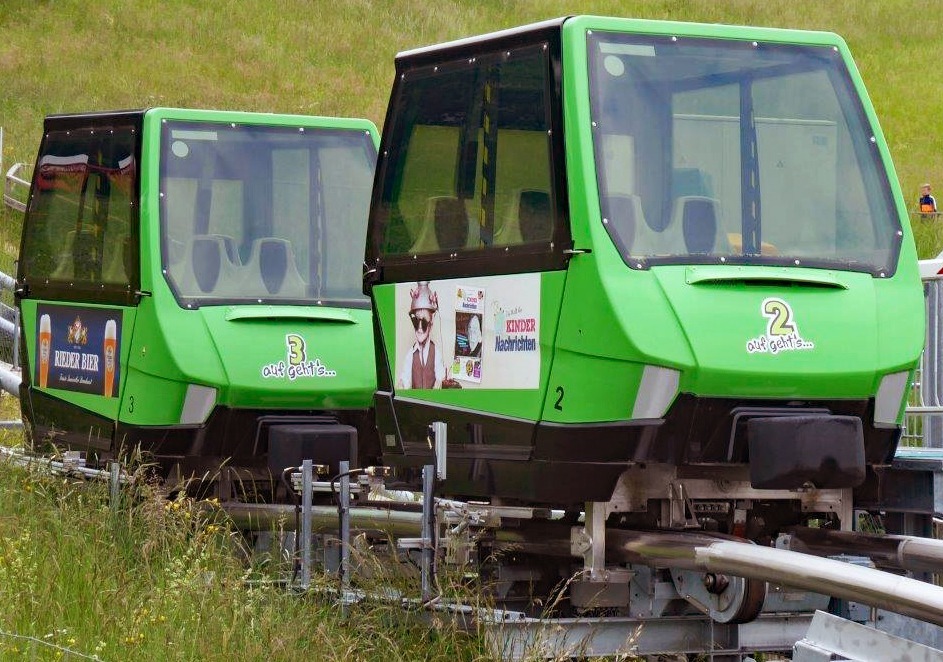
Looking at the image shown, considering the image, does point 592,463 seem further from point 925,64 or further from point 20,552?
point 925,64

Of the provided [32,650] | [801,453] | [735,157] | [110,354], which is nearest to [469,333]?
[735,157]

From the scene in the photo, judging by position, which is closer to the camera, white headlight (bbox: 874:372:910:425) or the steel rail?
the steel rail

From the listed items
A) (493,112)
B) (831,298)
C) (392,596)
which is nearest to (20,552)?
(392,596)

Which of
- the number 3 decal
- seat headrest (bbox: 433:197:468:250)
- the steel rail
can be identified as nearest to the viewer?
the steel rail

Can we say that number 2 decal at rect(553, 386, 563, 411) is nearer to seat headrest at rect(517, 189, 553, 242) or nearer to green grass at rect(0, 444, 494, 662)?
seat headrest at rect(517, 189, 553, 242)

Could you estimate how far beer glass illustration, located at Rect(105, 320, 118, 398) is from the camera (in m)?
11.0

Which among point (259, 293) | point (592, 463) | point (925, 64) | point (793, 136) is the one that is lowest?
point (592, 463)

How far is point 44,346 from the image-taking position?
1209 centimetres

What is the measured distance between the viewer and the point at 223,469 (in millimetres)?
10555

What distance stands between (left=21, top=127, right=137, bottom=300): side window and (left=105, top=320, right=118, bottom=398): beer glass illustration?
26cm

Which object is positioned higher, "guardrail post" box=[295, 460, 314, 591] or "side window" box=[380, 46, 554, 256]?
"side window" box=[380, 46, 554, 256]

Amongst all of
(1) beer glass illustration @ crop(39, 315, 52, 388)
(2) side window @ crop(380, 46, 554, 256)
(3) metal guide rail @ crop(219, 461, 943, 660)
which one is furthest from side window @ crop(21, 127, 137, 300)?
(3) metal guide rail @ crop(219, 461, 943, 660)

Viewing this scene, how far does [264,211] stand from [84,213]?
4.71 ft

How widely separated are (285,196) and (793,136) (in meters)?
4.24
